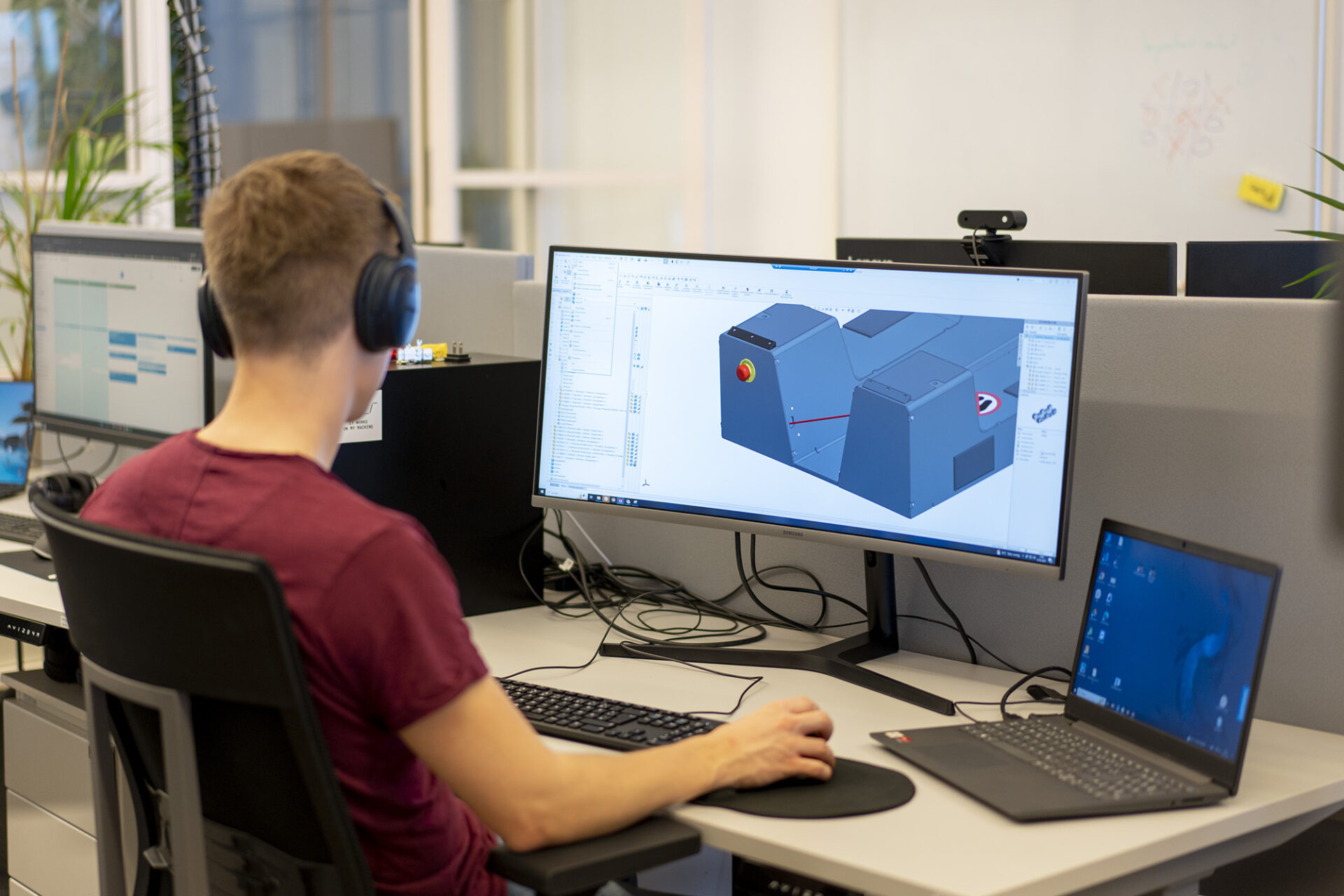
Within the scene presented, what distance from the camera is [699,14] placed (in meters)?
3.97

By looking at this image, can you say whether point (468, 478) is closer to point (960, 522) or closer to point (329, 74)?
point (960, 522)

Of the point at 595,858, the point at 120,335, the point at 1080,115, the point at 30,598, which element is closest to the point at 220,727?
the point at 595,858

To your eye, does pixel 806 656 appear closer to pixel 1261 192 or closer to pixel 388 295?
pixel 388 295

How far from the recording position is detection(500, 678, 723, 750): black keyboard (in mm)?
1229

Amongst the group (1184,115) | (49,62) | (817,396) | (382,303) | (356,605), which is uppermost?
(49,62)

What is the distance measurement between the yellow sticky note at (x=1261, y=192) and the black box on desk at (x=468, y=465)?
2.13 meters

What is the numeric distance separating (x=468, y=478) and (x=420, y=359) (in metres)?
0.18

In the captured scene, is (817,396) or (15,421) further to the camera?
(15,421)

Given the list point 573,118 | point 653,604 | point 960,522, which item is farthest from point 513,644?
point 573,118

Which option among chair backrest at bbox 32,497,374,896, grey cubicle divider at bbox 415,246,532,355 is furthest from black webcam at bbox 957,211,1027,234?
chair backrest at bbox 32,497,374,896

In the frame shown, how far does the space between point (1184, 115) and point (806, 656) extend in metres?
2.30

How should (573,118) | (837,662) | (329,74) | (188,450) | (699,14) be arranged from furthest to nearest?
(329,74)
(573,118)
(699,14)
(837,662)
(188,450)

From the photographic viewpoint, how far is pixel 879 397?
4.66 feet

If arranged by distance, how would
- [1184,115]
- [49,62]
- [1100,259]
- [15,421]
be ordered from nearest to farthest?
[1100,259], [15,421], [1184,115], [49,62]
